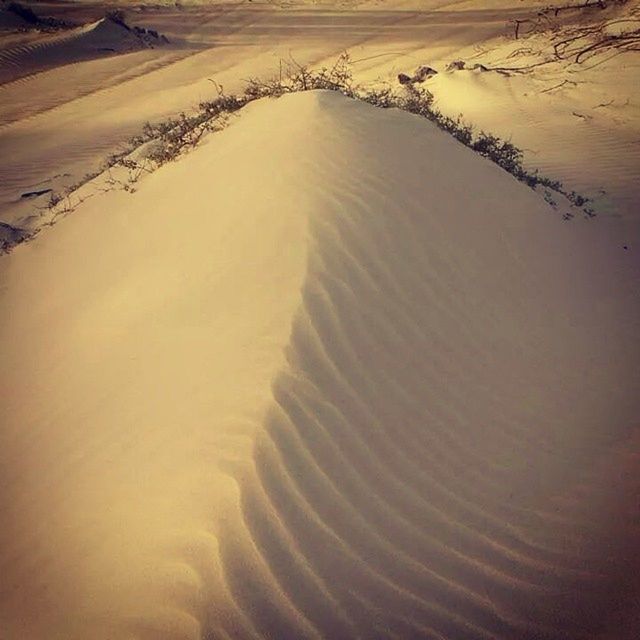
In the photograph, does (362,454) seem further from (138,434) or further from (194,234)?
(194,234)

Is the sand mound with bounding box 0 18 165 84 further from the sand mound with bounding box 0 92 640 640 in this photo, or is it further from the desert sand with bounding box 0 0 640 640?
the sand mound with bounding box 0 92 640 640

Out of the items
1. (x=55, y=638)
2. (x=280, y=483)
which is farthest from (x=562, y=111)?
(x=55, y=638)

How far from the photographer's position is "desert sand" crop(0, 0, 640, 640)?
2080mm

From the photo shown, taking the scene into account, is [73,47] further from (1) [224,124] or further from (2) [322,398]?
(2) [322,398]

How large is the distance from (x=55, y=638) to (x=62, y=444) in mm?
1111

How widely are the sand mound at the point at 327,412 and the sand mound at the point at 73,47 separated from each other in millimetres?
11414

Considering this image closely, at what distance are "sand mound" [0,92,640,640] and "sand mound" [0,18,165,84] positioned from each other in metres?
11.4

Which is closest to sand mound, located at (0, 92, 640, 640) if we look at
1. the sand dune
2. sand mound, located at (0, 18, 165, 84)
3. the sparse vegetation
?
the sparse vegetation

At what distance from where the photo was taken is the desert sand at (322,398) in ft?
6.82

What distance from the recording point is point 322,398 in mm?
2584

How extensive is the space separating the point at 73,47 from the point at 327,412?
51.7 ft

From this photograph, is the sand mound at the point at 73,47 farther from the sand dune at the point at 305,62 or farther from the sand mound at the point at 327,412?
the sand mound at the point at 327,412

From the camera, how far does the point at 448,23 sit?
590 inches

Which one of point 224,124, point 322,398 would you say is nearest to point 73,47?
point 224,124
